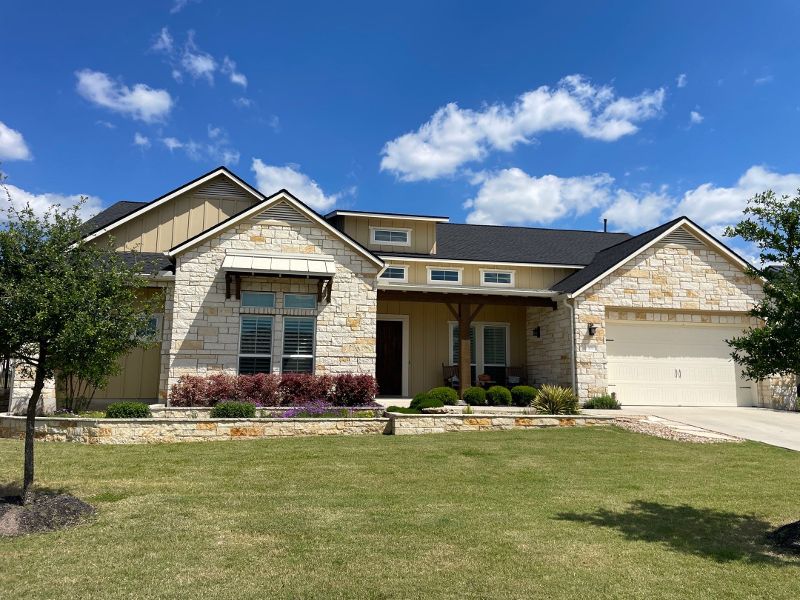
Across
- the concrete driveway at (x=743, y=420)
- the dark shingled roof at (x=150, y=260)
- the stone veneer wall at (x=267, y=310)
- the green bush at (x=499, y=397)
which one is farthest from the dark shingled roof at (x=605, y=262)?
the dark shingled roof at (x=150, y=260)

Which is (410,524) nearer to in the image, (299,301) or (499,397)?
(299,301)

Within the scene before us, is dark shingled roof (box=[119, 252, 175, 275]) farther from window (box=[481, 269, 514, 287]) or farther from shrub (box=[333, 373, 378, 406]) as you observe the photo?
window (box=[481, 269, 514, 287])

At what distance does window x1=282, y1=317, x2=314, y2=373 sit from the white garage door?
9305 millimetres

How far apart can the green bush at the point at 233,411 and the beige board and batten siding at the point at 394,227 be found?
9539 mm

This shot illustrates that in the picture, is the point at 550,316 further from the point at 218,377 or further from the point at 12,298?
the point at 12,298

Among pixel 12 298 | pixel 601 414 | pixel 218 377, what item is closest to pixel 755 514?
pixel 601 414

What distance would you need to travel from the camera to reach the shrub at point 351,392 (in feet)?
50.1

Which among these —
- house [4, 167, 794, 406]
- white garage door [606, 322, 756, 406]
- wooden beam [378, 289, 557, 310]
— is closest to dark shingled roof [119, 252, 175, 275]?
house [4, 167, 794, 406]

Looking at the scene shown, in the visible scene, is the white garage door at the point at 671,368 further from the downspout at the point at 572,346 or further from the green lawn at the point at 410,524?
the green lawn at the point at 410,524

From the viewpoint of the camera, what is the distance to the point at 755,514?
7.07 metres

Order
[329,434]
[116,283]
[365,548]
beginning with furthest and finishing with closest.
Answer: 1. [329,434]
2. [116,283]
3. [365,548]

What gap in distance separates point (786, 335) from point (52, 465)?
10.5m

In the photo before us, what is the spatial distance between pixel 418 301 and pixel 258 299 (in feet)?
16.7

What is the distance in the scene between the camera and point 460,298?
18344 mm
